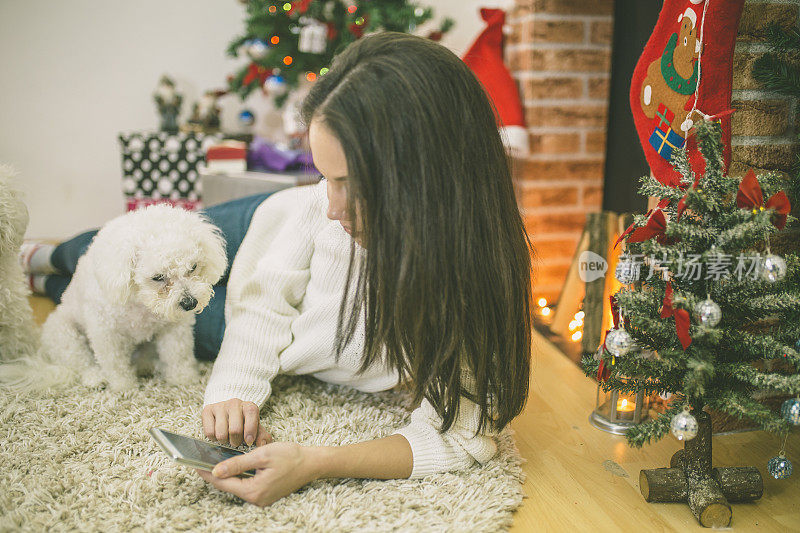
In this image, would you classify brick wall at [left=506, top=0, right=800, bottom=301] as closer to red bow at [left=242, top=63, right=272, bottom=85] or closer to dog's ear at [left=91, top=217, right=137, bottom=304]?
red bow at [left=242, top=63, right=272, bottom=85]

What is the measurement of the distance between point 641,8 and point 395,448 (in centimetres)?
169

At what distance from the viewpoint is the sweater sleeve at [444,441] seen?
106 cm

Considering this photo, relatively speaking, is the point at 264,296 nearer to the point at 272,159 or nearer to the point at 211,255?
the point at 211,255

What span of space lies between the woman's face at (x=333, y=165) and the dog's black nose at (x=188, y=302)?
1.63 ft

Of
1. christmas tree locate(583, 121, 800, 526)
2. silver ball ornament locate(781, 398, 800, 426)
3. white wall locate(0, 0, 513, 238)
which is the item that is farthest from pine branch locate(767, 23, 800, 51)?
white wall locate(0, 0, 513, 238)

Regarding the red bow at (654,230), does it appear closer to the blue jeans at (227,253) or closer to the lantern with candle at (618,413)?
the lantern with candle at (618,413)

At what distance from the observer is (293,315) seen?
1336 mm

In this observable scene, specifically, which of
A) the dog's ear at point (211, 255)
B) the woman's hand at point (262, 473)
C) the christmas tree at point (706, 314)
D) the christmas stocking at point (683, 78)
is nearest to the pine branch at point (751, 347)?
the christmas tree at point (706, 314)

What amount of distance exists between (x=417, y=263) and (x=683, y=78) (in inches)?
29.2

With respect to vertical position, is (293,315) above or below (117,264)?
below

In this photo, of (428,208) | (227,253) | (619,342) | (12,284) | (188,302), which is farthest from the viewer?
(227,253)

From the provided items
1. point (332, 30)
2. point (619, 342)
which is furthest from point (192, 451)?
point (332, 30)

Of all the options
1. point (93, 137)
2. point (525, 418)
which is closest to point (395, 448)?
point (525, 418)

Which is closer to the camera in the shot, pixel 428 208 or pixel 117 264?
pixel 428 208
